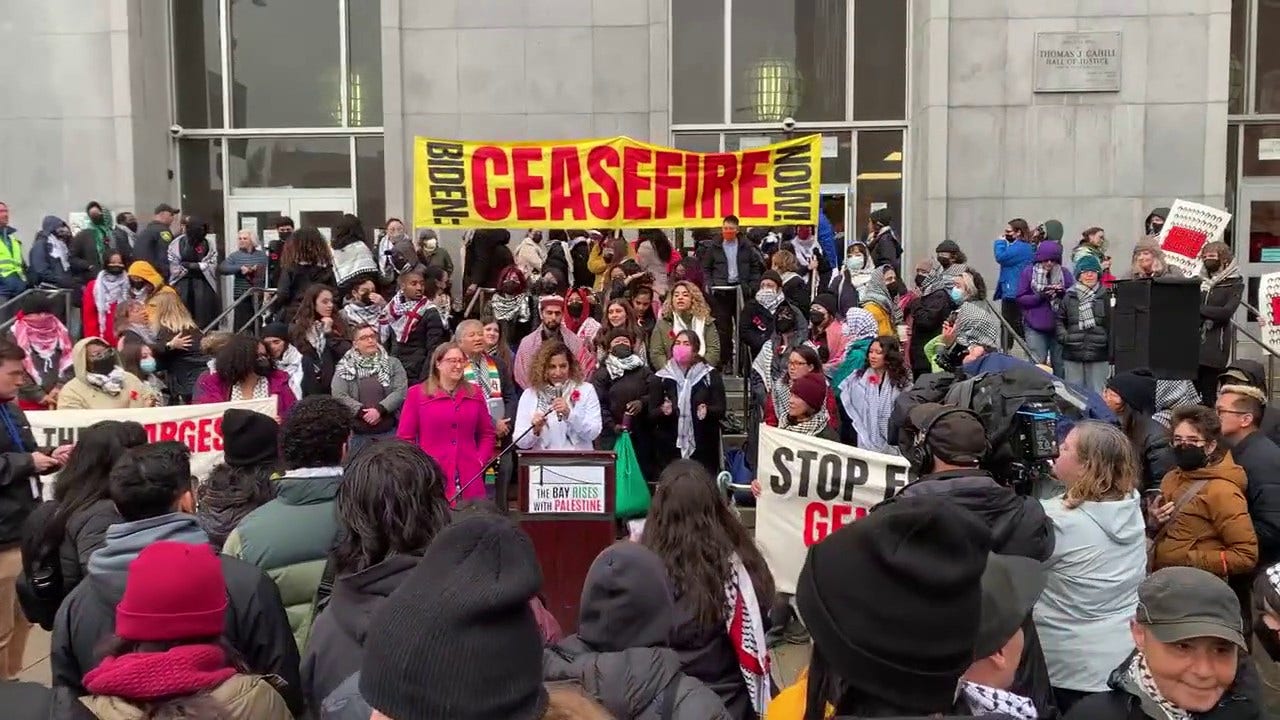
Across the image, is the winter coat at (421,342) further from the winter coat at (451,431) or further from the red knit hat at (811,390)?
the red knit hat at (811,390)

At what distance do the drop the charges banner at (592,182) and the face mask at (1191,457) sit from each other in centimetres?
718

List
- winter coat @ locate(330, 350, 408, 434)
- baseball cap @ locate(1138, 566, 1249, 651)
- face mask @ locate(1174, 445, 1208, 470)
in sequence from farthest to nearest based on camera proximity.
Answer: winter coat @ locate(330, 350, 408, 434) → face mask @ locate(1174, 445, 1208, 470) → baseball cap @ locate(1138, 566, 1249, 651)

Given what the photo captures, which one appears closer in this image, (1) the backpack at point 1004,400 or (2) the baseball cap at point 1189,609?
(2) the baseball cap at point 1189,609

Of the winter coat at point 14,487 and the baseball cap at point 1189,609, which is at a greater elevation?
the baseball cap at point 1189,609

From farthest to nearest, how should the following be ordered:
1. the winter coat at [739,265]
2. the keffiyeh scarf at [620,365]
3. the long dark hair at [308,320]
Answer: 1. the winter coat at [739,265]
2. the long dark hair at [308,320]
3. the keffiyeh scarf at [620,365]

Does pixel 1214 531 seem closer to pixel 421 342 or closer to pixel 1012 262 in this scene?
pixel 421 342

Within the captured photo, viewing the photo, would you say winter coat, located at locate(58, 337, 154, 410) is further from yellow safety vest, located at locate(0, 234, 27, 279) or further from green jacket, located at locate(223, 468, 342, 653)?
yellow safety vest, located at locate(0, 234, 27, 279)

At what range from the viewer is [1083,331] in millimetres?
12250

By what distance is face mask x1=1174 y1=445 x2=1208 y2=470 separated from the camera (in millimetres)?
5305

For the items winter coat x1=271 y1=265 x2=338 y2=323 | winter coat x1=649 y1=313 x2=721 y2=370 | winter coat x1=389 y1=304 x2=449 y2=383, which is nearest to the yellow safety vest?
winter coat x1=271 y1=265 x2=338 y2=323

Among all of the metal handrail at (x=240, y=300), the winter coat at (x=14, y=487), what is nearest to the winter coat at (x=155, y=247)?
the metal handrail at (x=240, y=300)

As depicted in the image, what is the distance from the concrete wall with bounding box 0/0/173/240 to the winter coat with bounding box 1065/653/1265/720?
17.4 meters

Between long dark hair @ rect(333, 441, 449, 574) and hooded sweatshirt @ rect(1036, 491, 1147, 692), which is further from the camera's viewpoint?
hooded sweatshirt @ rect(1036, 491, 1147, 692)

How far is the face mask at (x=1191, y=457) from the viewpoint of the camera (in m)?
5.30
